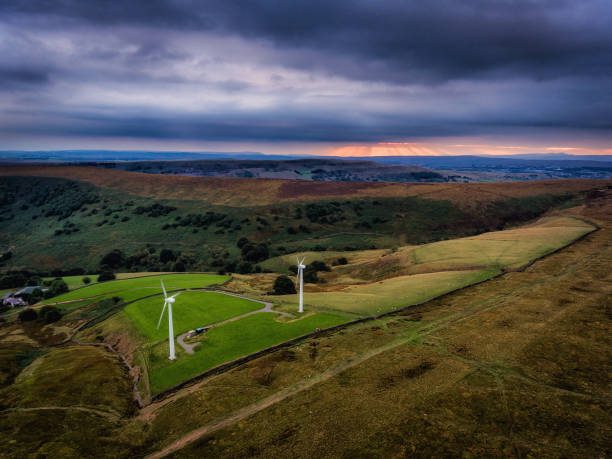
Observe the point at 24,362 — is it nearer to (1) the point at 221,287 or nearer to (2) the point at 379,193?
(1) the point at 221,287

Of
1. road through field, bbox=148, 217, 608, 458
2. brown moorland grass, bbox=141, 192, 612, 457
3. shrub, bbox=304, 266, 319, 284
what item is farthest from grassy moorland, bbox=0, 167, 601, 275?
brown moorland grass, bbox=141, 192, 612, 457

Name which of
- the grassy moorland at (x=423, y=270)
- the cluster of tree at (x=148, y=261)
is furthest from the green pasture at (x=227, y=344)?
the cluster of tree at (x=148, y=261)

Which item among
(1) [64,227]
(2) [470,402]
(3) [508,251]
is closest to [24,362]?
(2) [470,402]

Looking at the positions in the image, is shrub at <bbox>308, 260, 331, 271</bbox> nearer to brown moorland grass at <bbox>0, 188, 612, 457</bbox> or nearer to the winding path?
the winding path

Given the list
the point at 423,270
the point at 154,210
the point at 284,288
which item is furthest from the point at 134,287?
the point at 154,210

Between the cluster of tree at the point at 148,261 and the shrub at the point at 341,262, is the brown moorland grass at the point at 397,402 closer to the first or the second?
the shrub at the point at 341,262

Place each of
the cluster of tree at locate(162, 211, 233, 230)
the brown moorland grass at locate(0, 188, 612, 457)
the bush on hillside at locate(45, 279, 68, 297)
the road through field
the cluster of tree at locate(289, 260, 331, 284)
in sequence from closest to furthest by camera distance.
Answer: the brown moorland grass at locate(0, 188, 612, 457)
the road through field
the bush on hillside at locate(45, 279, 68, 297)
the cluster of tree at locate(289, 260, 331, 284)
the cluster of tree at locate(162, 211, 233, 230)
